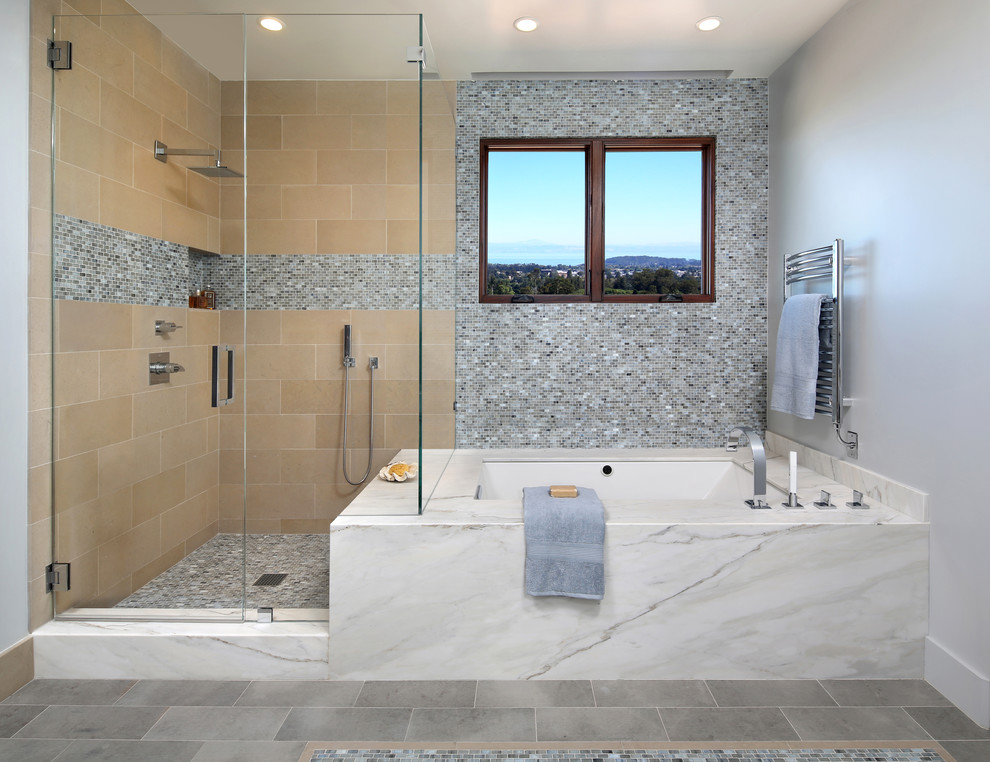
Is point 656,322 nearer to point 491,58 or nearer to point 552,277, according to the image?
point 552,277

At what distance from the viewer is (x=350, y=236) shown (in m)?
2.46

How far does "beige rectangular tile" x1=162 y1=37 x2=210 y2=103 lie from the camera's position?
2379mm

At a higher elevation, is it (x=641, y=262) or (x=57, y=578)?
(x=641, y=262)

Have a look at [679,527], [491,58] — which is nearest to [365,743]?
[679,527]

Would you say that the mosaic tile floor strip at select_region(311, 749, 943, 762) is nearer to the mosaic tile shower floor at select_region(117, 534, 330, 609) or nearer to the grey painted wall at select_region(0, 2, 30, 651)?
the mosaic tile shower floor at select_region(117, 534, 330, 609)

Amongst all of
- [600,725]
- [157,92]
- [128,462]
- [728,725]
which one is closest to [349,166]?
[157,92]

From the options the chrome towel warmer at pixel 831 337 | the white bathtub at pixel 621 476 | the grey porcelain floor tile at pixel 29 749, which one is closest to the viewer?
the grey porcelain floor tile at pixel 29 749

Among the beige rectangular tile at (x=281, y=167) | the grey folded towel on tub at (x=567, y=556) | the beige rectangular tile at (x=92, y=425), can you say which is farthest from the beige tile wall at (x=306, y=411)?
the grey folded towel on tub at (x=567, y=556)

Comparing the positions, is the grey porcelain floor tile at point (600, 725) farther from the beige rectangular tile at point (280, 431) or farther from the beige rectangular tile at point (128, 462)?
the beige rectangular tile at point (128, 462)

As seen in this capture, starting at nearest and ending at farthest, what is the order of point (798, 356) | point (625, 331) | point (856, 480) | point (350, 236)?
point (350, 236) < point (856, 480) < point (798, 356) < point (625, 331)

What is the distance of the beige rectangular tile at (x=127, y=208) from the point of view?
240 cm

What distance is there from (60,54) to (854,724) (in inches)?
139

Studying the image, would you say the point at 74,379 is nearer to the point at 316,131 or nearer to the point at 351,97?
the point at 316,131

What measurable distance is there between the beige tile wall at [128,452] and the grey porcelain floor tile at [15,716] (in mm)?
367
